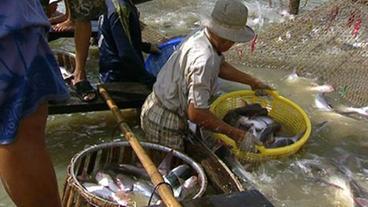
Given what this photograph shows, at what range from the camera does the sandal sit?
4.42m

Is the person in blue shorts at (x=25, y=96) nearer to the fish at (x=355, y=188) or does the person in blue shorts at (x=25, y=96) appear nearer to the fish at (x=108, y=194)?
the fish at (x=108, y=194)

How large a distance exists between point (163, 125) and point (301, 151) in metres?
1.32

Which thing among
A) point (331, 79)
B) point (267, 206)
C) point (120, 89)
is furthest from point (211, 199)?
point (331, 79)

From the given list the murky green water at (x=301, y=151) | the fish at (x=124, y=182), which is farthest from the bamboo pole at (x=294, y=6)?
the fish at (x=124, y=182)

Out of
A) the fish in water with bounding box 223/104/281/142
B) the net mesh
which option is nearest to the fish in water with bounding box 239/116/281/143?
the fish in water with bounding box 223/104/281/142

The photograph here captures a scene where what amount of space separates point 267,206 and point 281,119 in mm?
2492

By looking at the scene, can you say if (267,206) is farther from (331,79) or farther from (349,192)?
(331,79)

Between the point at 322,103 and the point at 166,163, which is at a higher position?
the point at 166,163

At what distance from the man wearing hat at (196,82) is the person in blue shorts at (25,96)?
154 cm

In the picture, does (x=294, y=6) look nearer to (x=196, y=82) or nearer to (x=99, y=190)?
(x=196, y=82)

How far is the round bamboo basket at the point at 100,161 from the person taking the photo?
3.21m

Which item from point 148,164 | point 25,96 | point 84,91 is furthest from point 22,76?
point 84,91

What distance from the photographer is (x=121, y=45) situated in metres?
4.60

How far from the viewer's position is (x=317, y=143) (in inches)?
187
